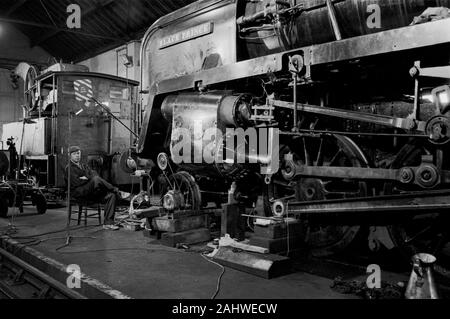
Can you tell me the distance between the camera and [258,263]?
3.23 m

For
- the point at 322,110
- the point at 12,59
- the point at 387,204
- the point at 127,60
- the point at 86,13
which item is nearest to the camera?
the point at 387,204

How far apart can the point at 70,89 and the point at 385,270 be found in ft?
23.1

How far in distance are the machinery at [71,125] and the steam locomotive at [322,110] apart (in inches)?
159

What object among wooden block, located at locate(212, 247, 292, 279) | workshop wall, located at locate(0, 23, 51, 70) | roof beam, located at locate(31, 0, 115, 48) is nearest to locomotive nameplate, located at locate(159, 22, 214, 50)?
wooden block, located at locate(212, 247, 292, 279)

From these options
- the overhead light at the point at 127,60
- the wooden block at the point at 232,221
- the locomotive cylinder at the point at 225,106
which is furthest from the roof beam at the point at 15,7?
the wooden block at the point at 232,221

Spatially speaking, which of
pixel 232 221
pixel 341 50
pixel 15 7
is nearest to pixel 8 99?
pixel 15 7

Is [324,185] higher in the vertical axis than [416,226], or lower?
higher

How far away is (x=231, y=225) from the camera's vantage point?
4.02 meters

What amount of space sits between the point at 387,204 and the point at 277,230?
3.22ft

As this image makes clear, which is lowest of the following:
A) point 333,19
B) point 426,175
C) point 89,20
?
point 426,175

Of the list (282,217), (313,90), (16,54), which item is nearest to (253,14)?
(313,90)

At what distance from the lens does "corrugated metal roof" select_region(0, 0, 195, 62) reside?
11573 millimetres

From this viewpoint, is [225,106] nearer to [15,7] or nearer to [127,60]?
[127,60]

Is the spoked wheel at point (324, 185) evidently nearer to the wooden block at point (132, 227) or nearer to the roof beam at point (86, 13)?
the wooden block at point (132, 227)
